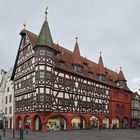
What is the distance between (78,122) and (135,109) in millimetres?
29848

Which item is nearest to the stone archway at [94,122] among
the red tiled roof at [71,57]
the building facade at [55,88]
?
the building facade at [55,88]

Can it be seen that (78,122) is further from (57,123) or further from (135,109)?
(135,109)

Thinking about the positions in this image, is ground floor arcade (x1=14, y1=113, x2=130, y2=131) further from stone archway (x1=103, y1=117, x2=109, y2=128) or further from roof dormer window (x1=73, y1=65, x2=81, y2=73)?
roof dormer window (x1=73, y1=65, x2=81, y2=73)

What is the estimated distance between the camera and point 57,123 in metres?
55.8

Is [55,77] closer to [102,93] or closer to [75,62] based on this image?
[75,62]

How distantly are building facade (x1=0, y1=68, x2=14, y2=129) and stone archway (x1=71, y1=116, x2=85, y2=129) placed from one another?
13.8 metres

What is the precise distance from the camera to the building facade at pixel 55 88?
50781 mm

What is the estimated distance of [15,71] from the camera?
207ft

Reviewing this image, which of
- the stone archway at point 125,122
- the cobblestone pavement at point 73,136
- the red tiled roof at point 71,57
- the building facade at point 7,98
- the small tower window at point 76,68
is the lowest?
the stone archway at point 125,122

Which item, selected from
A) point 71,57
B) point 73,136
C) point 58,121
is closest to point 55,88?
point 58,121

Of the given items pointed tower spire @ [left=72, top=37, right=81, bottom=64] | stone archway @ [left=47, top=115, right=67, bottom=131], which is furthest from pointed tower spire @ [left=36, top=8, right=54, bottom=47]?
stone archway @ [left=47, top=115, right=67, bottom=131]

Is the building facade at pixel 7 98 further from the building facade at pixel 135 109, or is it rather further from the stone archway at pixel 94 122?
the building facade at pixel 135 109

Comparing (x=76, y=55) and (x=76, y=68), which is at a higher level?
(x=76, y=55)

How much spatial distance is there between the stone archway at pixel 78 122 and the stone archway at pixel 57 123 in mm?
3031
